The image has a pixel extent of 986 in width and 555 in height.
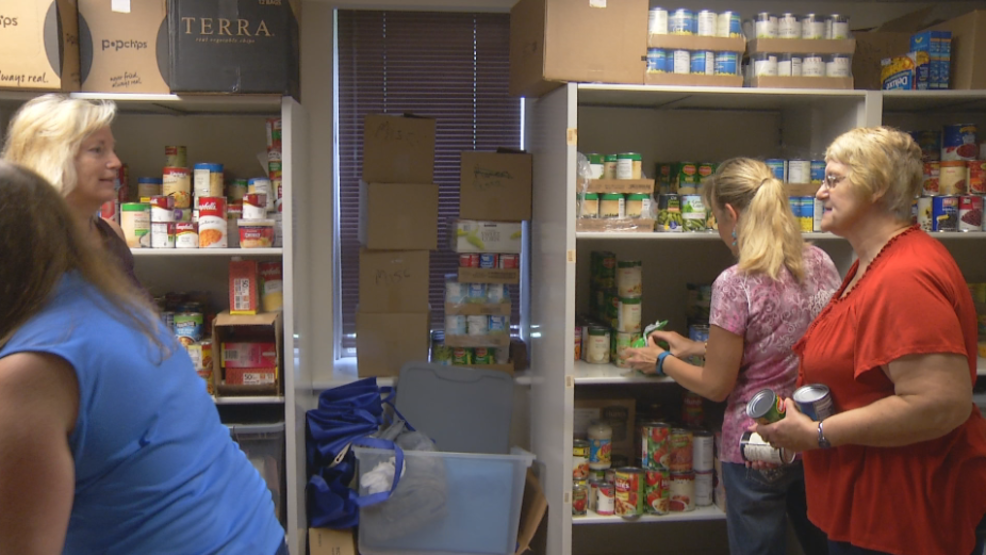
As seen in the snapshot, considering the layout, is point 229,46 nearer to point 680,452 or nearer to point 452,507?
point 452,507

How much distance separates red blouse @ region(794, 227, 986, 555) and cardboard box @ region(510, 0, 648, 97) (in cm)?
109

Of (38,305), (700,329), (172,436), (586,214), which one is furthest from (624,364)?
(38,305)

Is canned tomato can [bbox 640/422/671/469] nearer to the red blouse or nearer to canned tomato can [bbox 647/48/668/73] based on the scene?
the red blouse

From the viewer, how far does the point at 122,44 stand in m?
2.46

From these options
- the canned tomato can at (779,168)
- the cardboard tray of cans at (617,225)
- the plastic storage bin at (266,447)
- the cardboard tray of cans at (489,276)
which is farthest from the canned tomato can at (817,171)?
the plastic storage bin at (266,447)

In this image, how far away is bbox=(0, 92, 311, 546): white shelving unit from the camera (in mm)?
2482

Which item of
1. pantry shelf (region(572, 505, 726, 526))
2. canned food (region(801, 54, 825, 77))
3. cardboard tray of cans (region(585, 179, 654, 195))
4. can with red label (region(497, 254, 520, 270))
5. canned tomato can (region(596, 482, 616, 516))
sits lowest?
pantry shelf (region(572, 505, 726, 526))

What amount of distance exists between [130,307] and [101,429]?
0.18m

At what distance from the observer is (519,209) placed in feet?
9.51

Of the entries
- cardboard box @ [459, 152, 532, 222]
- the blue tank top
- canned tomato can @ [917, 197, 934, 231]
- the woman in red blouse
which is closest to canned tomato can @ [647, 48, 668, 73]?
cardboard box @ [459, 152, 532, 222]

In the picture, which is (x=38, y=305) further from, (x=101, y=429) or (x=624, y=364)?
(x=624, y=364)

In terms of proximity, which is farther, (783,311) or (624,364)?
(624,364)

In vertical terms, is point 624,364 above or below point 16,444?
below

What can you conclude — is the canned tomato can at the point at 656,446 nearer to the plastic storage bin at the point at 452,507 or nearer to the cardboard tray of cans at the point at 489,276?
the plastic storage bin at the point at 452,507
